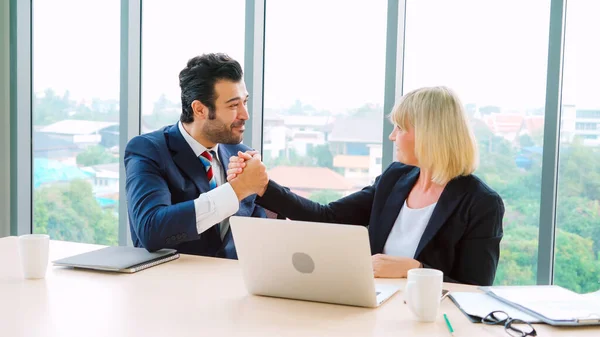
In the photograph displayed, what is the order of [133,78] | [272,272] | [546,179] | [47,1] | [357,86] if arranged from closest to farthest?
1. [272,272]
2. [546,179]
3. [357,86]
4. [133,78]
5. [47,1]

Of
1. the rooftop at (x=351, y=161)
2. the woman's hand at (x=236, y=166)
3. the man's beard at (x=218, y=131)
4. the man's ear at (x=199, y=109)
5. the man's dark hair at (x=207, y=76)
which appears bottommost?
the rooftop at (x=351, y=161)

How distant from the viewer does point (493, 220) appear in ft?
7.27

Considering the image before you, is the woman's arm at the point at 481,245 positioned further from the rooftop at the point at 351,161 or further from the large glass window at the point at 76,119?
the large glass window at the point at 76,119

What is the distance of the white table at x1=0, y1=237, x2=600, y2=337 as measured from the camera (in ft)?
4.88

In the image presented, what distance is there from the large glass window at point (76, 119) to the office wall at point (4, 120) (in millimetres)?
156

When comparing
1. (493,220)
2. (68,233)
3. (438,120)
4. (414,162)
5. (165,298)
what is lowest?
(68,233)

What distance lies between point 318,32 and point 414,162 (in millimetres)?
1305

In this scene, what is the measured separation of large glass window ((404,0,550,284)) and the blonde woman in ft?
2.37

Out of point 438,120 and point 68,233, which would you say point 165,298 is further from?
point 68,233

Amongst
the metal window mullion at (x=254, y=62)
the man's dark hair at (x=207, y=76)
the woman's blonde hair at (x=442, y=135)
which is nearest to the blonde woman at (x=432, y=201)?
the woman's blonde hair at (x=442, y=135)

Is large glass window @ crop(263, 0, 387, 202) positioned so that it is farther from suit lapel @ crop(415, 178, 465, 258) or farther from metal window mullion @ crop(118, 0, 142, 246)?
suit lapel @ crop(415, 178, 465, 258)

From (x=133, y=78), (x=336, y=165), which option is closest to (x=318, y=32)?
(x=336, y=165)

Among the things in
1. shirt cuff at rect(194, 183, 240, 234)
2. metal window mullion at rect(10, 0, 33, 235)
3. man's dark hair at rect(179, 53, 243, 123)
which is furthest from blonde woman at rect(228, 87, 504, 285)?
metal window mullion at rect(10, 0, 33, 235)

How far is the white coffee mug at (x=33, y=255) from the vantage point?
6.18 ft
